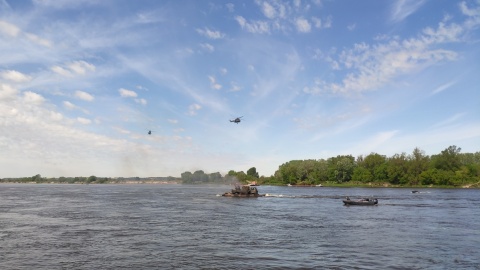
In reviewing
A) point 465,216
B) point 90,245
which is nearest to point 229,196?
point 465,216

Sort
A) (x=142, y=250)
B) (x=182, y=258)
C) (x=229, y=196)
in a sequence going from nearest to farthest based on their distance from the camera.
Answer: (x=182, y=258), (x=142, y=250), (x=229, y=196)

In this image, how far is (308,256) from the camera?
111 ft

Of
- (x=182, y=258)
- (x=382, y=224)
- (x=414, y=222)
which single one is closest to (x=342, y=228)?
(x=382, y=224)

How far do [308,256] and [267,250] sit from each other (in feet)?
13.9

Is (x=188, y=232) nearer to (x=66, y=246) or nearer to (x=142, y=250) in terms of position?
(x=142, y=250)

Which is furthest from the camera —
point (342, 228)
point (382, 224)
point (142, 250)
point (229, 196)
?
point (229, 196)

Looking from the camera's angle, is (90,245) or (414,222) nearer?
(90,245)

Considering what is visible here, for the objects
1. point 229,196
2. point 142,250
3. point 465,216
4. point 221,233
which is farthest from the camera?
point 229,196

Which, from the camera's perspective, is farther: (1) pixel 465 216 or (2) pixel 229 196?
(2) pixel 229 196

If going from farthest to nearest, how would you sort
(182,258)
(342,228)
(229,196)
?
1. (229,196)
2. (342,228)
3. (182,258)

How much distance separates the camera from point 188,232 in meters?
46.8

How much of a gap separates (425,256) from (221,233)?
22.4m

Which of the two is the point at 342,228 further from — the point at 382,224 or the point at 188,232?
the point at 188,232

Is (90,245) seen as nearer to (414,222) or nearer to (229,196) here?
(414,222)
